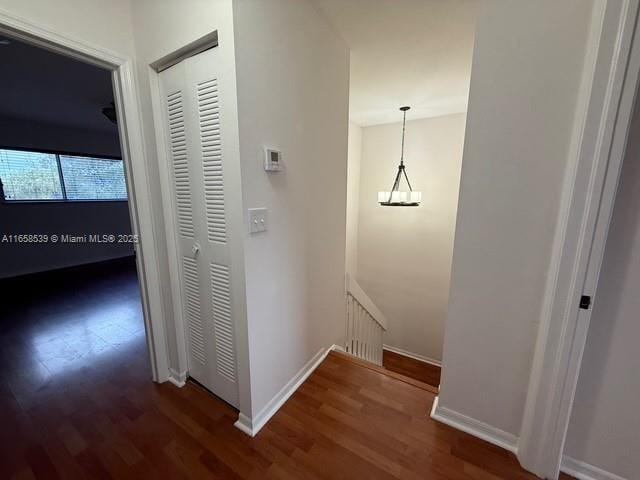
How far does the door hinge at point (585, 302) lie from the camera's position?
1.02m

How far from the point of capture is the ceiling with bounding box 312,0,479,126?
1558 millimetres

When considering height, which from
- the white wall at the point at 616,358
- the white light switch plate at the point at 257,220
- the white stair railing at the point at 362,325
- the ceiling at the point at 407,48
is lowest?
the white stair railing at the point at 362,325

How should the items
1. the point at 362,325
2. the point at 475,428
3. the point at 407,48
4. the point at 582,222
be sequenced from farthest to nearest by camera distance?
the point at 362,325 < the point at 407,48 < the point at 475,428 < the point at 582,222

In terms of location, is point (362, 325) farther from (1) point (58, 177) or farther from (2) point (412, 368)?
(1) point (58, 177)

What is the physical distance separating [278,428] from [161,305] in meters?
1.07

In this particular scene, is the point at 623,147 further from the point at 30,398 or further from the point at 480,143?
the point at 30,398

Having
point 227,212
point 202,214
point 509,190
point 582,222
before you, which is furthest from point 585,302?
point 202,214

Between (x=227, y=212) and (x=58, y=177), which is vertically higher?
(x=58, y=177)

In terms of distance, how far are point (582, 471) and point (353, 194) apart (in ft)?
11.5

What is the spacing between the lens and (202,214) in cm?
142

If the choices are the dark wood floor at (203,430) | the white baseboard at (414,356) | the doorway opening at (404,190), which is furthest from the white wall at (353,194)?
the dark wood floor at (203,430)

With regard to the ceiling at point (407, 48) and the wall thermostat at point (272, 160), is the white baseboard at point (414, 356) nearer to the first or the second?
the ceiling at point (407, 48)

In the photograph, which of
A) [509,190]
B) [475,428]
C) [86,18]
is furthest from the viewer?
[475,428]

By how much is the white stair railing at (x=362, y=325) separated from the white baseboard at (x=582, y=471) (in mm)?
1721
